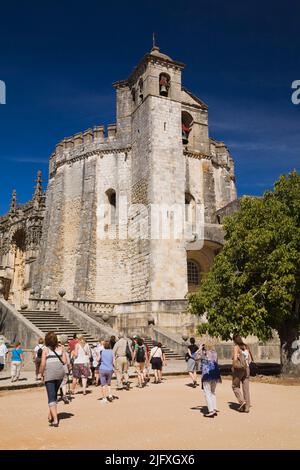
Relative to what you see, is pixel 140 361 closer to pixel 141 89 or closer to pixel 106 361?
pixel 106 361

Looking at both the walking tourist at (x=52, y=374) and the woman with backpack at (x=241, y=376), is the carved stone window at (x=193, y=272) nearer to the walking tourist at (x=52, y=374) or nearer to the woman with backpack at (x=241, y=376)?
the woman with backpack at (x=241, y=376)

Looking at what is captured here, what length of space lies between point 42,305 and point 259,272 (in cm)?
1114

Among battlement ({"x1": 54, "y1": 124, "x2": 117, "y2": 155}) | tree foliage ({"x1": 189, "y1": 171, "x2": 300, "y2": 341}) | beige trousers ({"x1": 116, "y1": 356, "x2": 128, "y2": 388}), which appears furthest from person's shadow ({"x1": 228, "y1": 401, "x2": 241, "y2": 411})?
battlement ({"x1": 54, "y1": 124, "x2": 117, "y2": 155})

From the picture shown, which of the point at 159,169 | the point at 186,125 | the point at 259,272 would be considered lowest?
the point at 259,272

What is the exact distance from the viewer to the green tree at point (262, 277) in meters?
11.9

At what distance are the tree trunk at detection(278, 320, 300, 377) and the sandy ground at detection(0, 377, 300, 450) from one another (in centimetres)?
253

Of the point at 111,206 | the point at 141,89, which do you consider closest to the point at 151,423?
the point at 111,206

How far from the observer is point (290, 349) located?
12344 millimetres

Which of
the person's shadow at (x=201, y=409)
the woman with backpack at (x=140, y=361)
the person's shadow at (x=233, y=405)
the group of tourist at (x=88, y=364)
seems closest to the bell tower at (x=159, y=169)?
the group of tourist at (x=88, y=364)

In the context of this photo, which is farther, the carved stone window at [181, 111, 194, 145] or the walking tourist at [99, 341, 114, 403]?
the carved stone window at [181, 111, 194, 145]

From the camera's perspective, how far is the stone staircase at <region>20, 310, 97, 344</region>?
16844 millimetres

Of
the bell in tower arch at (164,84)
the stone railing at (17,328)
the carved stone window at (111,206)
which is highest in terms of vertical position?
the bell in tower arch at (164,84)

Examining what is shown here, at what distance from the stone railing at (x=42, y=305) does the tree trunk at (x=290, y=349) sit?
1112 centimetres

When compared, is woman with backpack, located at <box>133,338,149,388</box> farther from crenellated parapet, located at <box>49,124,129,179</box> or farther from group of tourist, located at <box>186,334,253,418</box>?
crenellated parapet, located at <box>49,124,129,179</box>
